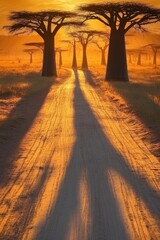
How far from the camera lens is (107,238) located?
194 inches

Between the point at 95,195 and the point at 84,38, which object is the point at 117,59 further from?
the point at 84,38

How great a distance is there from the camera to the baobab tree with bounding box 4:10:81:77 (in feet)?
130

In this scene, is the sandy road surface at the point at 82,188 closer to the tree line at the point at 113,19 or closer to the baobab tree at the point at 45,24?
the tree line at the point at 113,19

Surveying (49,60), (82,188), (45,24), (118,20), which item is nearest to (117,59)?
(118,20)

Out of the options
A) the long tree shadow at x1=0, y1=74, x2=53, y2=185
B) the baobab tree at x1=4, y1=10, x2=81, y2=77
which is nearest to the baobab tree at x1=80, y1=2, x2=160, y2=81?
the baobab tree at x1=4, y1=10, x2=81, y2=77

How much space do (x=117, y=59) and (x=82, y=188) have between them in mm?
28412

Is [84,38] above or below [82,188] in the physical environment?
below

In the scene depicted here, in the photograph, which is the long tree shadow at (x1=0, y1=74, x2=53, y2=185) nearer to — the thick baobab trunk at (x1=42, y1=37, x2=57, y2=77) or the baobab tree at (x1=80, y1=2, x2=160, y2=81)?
the baobab tree at (x1=80, y1=2, x2=160, y2=81)

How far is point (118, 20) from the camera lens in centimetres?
3447

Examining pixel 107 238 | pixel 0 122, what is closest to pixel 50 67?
pixel 0 122

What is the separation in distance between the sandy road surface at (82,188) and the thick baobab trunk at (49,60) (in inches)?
1203

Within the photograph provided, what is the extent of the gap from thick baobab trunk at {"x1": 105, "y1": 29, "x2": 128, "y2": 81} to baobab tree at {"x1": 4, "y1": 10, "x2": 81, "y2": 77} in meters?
6.78

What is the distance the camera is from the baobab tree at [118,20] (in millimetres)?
31906

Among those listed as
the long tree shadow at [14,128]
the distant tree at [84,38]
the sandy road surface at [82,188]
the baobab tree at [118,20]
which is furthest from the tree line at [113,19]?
the distant tree at [84,38]
